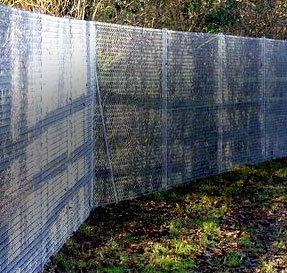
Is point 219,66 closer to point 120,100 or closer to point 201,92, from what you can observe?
point 201,92

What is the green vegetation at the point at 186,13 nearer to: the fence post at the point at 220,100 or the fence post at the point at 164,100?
the fence post at the point at 164,100

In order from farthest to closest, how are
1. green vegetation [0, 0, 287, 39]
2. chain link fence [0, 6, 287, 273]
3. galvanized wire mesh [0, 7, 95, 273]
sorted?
green vegetation [0, 0, 287, 39] → chain link fence [0, 6, 287, 273] → galvanized wire mesh [0, 7, 95, 273]

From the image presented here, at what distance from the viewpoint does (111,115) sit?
1082 cm

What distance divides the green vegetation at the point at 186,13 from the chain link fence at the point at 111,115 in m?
1.59

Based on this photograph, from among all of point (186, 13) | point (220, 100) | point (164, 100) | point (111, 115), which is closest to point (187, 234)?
point (111, 115)

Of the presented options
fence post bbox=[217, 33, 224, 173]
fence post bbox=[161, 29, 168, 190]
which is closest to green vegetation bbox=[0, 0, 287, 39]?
fence post bbox=[161, 29, 168, 190]

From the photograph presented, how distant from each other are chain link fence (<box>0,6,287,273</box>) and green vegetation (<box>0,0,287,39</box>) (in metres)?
1.59

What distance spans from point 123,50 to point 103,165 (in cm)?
156

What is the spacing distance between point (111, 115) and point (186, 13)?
7.05 meters

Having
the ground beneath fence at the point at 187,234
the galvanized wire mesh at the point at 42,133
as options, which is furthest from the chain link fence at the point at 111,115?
the ground beneath fence at the point at 187,234

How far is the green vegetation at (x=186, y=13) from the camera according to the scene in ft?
41.9

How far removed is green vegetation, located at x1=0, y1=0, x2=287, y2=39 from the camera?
41.9 feet

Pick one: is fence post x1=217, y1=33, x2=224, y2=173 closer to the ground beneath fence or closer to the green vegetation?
the ground beneath fence

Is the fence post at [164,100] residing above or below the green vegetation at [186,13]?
below
